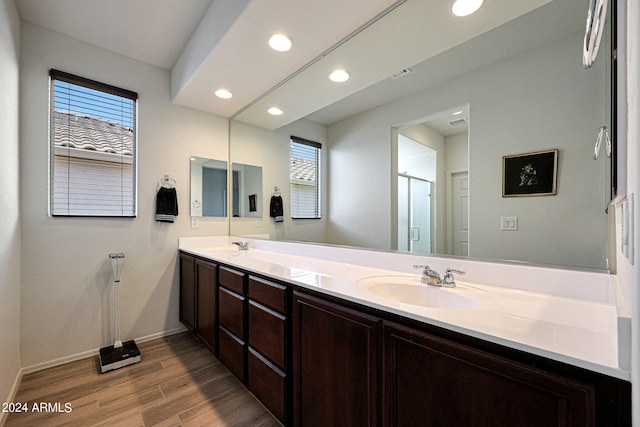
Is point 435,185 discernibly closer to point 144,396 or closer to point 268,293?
point 268,293

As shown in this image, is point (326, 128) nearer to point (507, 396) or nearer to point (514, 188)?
point (514, 188)

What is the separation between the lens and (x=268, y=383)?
143cm

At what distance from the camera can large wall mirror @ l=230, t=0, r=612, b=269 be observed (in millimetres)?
946

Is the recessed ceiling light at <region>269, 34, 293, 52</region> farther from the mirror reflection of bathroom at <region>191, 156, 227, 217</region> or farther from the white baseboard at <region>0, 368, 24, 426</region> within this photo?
the white baseboard at <region>0, 368, 24, 426</region>

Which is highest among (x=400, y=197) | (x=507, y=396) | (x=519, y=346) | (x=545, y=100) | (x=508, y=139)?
(x=545, y=100)

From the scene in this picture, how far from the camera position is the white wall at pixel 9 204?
152 centimetres

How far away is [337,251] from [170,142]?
6.56ft

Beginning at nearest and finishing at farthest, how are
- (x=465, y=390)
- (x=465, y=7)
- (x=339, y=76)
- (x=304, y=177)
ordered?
(x=465, y=390) → (x=465, y=7) → (x=339, y=76) → (x=304, y=177)

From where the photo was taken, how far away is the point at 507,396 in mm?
655

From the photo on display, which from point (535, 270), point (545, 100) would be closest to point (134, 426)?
point (535, 270)

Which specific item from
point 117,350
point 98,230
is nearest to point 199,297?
point 117,350

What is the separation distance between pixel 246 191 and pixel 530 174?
232 cm

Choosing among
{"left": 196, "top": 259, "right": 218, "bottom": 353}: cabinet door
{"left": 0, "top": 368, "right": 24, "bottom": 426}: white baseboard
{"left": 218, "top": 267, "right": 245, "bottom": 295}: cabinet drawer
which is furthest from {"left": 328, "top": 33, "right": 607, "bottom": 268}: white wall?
{"left": 0, "top": 368, "right": 24, "bottom": 426}: white baseboard

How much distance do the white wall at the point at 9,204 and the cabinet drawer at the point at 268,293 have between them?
140 centimetres
